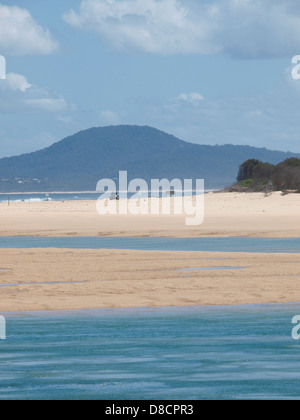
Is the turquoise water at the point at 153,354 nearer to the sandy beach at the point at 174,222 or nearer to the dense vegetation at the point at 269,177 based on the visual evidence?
the sandy beach at the point at 174,222

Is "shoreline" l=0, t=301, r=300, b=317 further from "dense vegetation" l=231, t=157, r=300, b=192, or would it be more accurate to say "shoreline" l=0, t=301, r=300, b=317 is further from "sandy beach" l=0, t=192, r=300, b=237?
"dense vegetation" l=231, t=157, r=300, b=192

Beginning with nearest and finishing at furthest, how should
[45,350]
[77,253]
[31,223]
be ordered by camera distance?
[45,350] < [77,253] < [31,223]

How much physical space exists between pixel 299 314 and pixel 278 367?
162 inches

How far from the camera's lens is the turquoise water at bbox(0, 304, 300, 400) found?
10695mm

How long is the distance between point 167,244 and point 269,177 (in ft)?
130

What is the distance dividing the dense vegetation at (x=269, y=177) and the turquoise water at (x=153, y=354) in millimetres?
44324

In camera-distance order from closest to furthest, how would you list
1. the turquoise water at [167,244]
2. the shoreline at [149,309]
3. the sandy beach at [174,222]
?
the shoreline at [149,309] → the turquoise water at [167,244] → the sandy beach at [174,222]

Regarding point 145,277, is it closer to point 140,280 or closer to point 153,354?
point 140,280

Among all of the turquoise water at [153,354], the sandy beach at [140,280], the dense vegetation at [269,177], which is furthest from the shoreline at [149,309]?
the dense vegetation at [269,177]

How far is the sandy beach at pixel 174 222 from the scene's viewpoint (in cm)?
3688

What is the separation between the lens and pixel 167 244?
103ft

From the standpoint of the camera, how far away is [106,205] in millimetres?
61000
